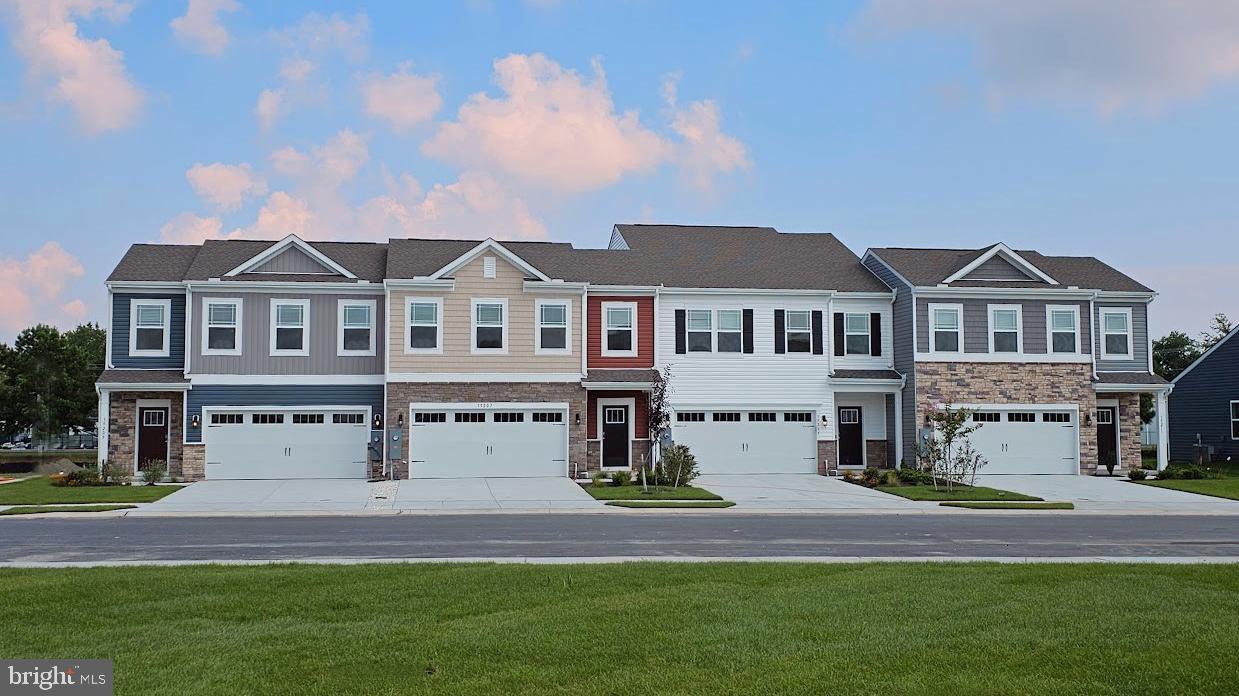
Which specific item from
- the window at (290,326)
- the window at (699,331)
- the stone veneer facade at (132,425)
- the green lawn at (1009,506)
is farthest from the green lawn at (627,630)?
the window at (699,331)

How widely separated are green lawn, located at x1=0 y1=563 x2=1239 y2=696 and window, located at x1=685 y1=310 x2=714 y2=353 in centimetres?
2073

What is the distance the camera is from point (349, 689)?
7.43 metres

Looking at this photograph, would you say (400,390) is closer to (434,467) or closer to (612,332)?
(434,467)

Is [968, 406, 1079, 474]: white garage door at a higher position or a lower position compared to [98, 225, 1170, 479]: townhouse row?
lower

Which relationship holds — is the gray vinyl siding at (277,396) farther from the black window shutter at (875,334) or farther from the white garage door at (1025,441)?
the white garage door at (1025,441)

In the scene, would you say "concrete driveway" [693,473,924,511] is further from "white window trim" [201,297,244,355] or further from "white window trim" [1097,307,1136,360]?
"white window trim" [201,297,244,355]

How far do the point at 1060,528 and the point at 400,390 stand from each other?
18.5 m

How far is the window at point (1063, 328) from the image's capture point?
34.2 m

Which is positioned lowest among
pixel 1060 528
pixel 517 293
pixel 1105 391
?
pixel 1060 528

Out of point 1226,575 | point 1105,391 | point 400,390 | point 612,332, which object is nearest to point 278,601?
point 1226,575

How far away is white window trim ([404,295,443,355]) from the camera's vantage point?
31234mm

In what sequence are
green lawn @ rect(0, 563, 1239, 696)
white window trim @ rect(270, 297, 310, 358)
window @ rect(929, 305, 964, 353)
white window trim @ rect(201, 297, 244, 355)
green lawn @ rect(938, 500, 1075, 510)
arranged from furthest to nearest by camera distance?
window @ rect(929, 305, 964, 353) → white window trim @ rect(270, 297, 310, 358) → white window trim @ rect(201, 297, 244, 355) → green lawn @ rect(938, 500, 1075, 510) → green lawn @ rect(0, 563, 1239, 696)

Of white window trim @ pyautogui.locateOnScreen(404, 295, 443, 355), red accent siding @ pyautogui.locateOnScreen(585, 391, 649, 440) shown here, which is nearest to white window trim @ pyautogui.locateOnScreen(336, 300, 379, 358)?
white window trim @ pyautogui.locateOnScreen(404, 295, 443, 355)

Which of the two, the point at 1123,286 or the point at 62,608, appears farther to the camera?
the point at 1123,286
